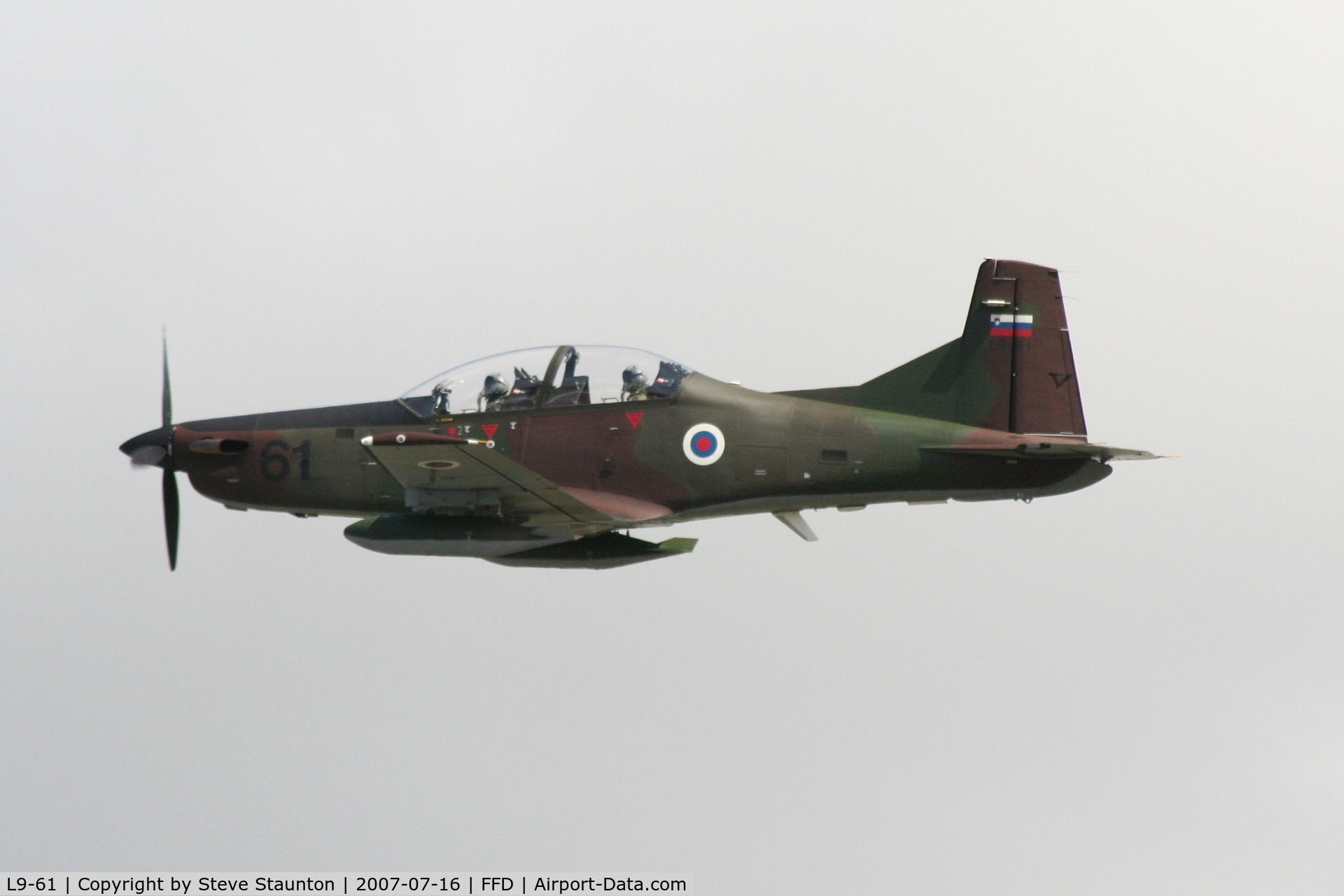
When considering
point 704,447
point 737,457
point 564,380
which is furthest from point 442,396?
point 737,457

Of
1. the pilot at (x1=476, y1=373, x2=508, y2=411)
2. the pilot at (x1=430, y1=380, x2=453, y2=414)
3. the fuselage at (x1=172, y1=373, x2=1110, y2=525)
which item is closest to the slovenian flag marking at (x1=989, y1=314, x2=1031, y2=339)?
the fuselage at (x1=172, y1=373, x2=1110, y2=525)

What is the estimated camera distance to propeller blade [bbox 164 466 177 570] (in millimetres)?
14758

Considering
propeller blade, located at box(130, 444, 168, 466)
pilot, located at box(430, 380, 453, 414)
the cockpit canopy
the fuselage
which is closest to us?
the fuselage

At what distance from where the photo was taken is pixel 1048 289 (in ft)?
44.2

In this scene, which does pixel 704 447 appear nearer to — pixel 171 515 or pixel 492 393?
pixel 492 393

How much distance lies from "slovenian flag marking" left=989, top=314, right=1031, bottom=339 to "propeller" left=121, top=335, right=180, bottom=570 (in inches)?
307

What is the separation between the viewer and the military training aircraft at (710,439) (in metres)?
13.0

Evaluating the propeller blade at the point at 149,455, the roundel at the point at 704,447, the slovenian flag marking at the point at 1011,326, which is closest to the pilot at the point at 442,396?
the roundel at the point at 704,447

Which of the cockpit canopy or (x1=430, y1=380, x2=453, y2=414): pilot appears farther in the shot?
(x1=430, y1=380, x2=453, y2=414): pilot

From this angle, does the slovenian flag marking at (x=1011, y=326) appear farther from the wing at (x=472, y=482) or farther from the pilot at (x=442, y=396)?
the pilot at (x=442, y=396)

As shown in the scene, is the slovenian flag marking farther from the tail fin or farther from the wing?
the wing

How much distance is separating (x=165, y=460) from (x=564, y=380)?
4026 millimetres

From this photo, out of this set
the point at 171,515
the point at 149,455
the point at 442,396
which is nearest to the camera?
the point at 442,396

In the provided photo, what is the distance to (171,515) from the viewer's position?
1486cm
